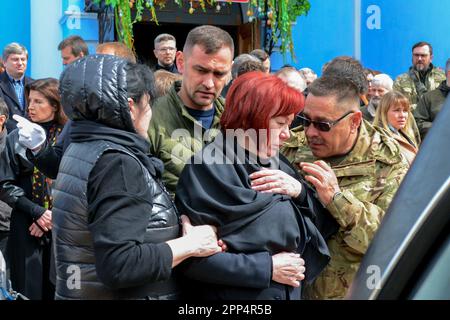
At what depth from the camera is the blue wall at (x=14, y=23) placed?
10.2m

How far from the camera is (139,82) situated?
2.27 metres

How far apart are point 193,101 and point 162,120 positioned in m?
0.17

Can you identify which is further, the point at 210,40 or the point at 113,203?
the point at 210,40

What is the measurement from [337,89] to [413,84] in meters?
6.02

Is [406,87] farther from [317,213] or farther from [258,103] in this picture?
[258,103]

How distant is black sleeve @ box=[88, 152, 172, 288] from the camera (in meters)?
2.03

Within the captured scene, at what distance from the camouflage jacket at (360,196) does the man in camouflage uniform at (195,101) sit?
63 centimetres

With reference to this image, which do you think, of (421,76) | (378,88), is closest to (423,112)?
(421,76)

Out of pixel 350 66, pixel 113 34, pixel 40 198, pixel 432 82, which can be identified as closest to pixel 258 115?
pixel 350 66

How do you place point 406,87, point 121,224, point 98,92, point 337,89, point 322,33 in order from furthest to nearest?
point 322,33 < point 406,87 < point 337,89 < point 98,92 < point 121,224

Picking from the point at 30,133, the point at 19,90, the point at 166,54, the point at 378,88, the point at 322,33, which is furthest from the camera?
the point at 322,33

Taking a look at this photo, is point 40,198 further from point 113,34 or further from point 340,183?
point 113,34

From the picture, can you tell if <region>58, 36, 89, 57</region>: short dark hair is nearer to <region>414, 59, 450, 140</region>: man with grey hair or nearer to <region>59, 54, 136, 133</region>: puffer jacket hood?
<region>414, 59, 450, 140</region>: man with grey hair

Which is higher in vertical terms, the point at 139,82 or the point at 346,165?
the point at 139,82
